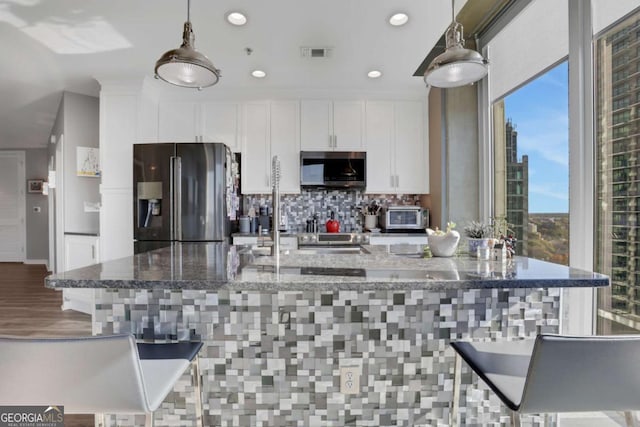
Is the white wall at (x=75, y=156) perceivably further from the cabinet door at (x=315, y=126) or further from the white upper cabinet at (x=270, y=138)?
the cabinet door at (x=315, y=126)

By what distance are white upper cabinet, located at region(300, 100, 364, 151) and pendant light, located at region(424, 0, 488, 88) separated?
215 centimetres

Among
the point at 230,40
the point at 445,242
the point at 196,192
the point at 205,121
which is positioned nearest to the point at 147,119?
the point at 205,121

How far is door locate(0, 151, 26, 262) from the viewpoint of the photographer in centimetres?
761

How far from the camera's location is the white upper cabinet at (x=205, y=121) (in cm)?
403

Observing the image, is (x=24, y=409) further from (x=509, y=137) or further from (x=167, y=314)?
(x=509, y=137)

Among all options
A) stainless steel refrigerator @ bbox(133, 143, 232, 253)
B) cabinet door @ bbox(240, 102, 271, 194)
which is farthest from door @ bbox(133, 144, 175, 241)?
cabinet door @ bbox(240, 102, 271, 194)

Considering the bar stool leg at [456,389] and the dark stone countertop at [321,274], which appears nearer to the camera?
the dark stone countertop at [321,274]

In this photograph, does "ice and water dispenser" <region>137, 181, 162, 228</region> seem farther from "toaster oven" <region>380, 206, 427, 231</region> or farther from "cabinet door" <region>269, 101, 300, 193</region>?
Result: "toaster oven" <region>380, 206, 427, 231</region>

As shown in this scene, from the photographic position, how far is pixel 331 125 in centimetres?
404

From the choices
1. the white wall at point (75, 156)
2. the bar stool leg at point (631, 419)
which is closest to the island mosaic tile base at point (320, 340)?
the bar stool leg at point (631, 419)

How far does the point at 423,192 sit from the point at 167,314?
10.8ft

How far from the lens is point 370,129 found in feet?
13.3

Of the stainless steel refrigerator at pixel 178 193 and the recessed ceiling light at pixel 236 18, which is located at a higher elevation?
the recessed ceiling light at pixel 236 18

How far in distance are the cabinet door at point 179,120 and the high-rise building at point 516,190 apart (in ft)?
10.8
